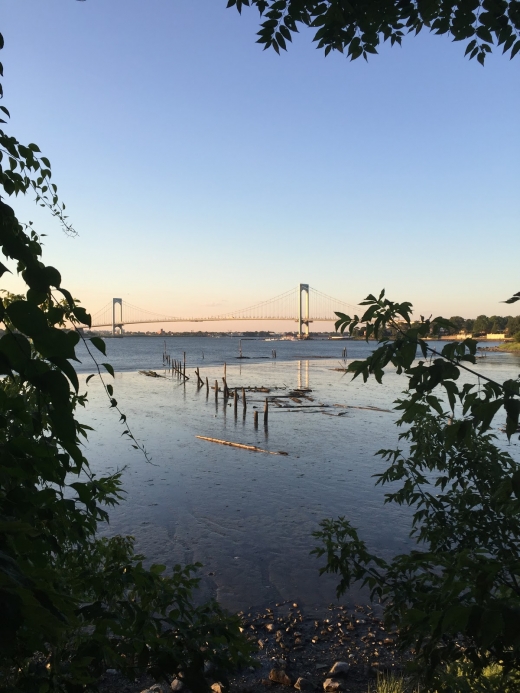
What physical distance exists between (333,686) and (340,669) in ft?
1.21

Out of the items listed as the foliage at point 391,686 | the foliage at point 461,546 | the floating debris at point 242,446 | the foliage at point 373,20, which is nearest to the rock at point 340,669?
the foliage at point 391,686

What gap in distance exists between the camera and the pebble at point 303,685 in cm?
615

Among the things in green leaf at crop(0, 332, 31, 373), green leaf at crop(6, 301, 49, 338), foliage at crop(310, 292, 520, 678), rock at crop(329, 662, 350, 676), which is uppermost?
green leaf at crop(6, 301, 49, 338)

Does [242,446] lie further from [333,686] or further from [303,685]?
→ [333,686]

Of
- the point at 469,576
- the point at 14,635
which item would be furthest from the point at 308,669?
the point at 14,635

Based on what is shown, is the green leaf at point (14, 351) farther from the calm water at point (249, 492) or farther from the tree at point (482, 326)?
the calm water at point (249, 492)

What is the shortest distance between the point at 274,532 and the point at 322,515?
1607 millimetres

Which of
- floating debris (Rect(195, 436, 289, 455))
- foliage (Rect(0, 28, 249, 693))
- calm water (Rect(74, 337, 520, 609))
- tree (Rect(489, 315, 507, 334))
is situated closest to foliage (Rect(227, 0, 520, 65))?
foliage (Rect(0, 28, 249, 693))

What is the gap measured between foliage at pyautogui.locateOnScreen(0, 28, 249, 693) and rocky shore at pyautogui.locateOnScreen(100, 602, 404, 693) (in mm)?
3637

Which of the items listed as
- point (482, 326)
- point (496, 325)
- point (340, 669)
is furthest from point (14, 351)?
point (496, 325)

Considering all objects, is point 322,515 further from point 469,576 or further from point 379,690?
point 469,576

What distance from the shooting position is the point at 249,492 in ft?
47.4

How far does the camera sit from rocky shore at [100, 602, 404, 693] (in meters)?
6.14

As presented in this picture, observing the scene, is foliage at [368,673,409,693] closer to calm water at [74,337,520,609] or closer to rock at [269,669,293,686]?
rock at [269,669,293,686]
